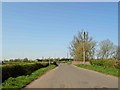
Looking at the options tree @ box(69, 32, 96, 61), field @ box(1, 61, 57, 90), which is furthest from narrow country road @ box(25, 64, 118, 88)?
tree @ box(69, 32, 96, 61)

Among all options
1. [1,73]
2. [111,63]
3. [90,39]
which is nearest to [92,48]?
[90,39]

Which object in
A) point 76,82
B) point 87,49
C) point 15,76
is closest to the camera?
point 76,82

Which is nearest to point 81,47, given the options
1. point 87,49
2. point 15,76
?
point 87,49

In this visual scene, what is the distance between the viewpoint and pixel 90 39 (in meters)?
86.2

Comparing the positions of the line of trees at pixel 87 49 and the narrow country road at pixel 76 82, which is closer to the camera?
the narrow country road at pixel 76 82

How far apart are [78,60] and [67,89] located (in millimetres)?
75846

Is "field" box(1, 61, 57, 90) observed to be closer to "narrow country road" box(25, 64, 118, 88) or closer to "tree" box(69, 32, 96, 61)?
"narrow country road" box(25, 64, 118, 88)

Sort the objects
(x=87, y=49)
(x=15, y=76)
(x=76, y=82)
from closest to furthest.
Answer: (x=76, y=82)
(x=15, y=76)
(x=87, y=49)

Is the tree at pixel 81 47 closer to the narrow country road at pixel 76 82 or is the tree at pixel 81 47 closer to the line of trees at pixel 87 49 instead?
the line of trees at pixel 87 49

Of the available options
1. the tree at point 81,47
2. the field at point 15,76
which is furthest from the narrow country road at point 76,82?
the tree at point 81,47

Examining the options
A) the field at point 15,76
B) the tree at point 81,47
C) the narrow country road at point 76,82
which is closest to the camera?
the narrow country road at point 76,82

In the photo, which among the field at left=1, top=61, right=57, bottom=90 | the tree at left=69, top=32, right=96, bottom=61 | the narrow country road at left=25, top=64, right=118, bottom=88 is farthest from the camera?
the tree at left=69, top=32, right=96, bottom=61

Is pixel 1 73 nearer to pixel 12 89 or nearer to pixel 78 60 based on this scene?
pixel 12 89

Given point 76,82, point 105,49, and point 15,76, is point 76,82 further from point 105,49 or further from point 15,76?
point 105,49
